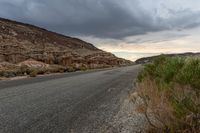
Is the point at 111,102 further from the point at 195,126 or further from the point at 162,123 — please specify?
the point at 195,126

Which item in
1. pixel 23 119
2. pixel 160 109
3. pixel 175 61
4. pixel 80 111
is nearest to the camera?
pixel 160 109

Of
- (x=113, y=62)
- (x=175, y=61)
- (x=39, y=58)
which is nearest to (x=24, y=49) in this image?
(x=39, y=58)

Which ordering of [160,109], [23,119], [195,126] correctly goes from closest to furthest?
[195,126] < [160,109] < [23,119]

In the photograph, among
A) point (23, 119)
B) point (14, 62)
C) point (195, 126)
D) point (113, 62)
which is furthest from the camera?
point (113, 62)

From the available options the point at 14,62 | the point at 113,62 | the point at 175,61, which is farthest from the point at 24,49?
the point at 175,61

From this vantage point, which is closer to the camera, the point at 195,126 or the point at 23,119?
the point at 195,126

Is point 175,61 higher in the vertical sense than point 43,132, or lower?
higher

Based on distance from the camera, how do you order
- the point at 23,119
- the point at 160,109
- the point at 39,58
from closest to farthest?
the point at 160,109, the point at 23,119, the point at 39,58

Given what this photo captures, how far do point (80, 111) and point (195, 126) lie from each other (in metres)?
4.33

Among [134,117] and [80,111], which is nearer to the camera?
[134,117]

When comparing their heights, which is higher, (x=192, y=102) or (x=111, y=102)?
(x=192, y=102)

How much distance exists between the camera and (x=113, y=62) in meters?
92.8

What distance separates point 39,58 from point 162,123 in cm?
5240

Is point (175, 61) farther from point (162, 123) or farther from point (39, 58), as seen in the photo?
point (39, 58)
